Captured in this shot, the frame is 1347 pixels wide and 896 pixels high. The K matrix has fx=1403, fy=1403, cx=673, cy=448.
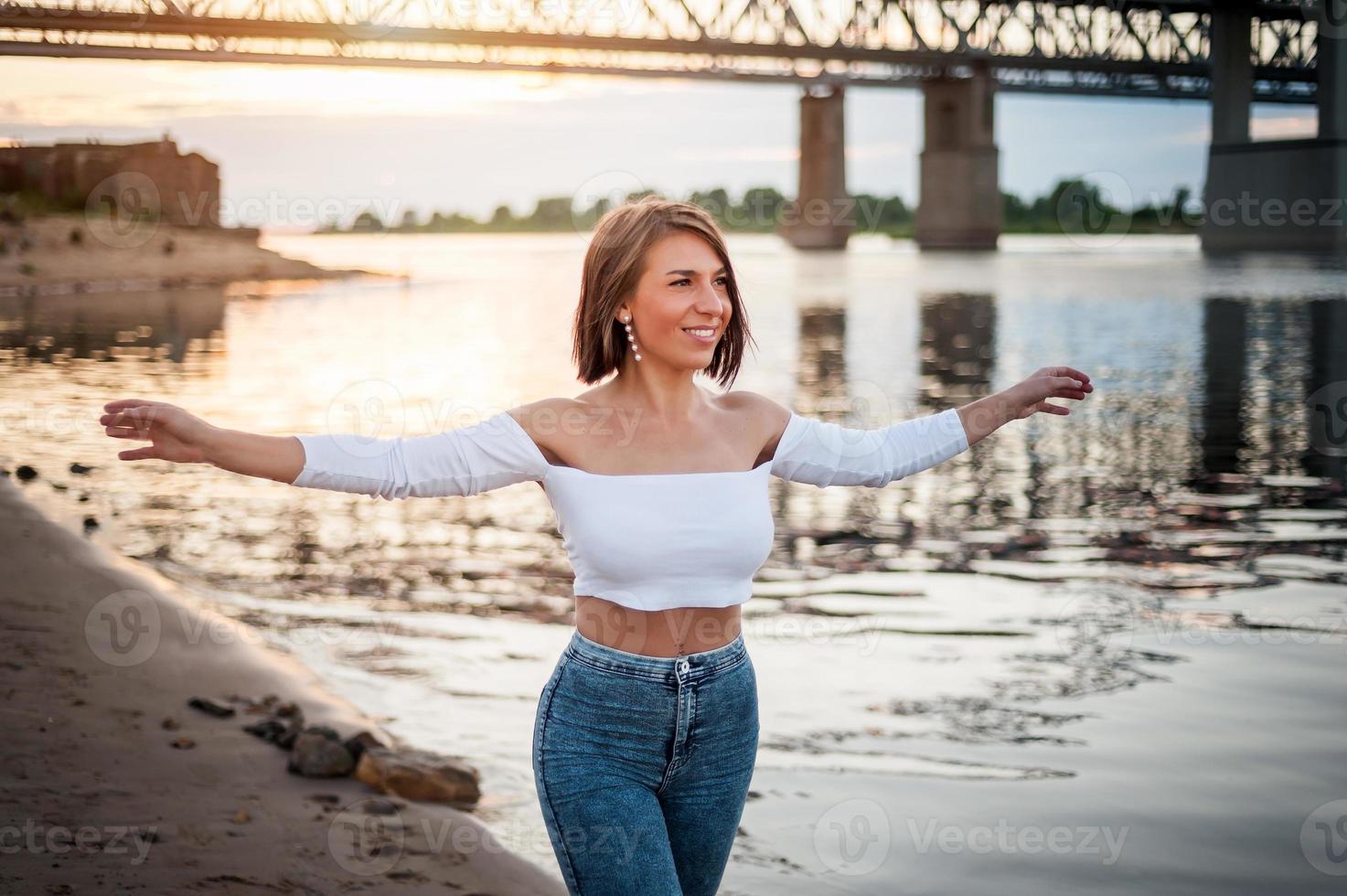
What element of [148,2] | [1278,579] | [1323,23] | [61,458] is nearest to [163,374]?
[61,458]

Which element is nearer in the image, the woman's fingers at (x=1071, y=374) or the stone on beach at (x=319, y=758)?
the woman's fingers at (x=1071, y=374)

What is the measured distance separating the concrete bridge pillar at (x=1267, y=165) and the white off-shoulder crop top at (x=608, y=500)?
77.7 meters

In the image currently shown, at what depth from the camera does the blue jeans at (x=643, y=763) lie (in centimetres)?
268

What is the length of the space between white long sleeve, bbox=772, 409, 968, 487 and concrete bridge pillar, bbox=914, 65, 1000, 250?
325 ft

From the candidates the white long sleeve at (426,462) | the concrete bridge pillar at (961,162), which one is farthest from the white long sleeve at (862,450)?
the concrete bridge pillar at (961,162)

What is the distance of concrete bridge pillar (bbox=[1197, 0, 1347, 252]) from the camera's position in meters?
72.1

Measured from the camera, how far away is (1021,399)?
3.33 metres

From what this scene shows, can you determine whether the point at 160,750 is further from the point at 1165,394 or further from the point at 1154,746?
the point at 1165,394
